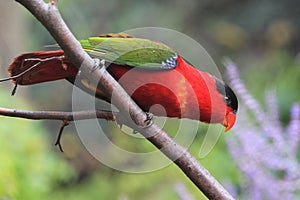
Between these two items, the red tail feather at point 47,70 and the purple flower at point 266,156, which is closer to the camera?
the red tail feather at point 47,70

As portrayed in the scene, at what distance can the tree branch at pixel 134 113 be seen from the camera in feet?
4.06

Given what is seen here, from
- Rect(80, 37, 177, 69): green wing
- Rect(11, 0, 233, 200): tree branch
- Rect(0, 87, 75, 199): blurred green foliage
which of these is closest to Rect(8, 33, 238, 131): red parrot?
Rect(80, 37, 177, 69): green wing

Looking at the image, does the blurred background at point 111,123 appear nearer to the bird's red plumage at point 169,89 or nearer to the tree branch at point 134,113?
the bird's red plumage at point 169,89

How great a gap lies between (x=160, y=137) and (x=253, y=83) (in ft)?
13.0

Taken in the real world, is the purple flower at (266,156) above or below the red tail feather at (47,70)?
above

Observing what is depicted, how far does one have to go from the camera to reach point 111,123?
502 cm

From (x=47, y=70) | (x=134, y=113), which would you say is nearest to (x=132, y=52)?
(x=47, y=70)

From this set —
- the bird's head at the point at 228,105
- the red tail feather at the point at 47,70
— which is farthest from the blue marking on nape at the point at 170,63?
the red tail feather at the point at 47,70

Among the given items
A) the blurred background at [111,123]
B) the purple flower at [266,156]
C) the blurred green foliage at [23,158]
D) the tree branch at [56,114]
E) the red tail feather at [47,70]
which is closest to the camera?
the tree branch at [56,114]

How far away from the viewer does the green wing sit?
1757mm

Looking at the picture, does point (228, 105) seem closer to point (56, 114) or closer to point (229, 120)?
point (229, 120)

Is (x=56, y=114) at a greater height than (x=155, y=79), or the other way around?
(x=155, y=79)

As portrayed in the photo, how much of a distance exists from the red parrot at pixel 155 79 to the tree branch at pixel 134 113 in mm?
298

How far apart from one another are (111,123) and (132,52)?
320 cm
